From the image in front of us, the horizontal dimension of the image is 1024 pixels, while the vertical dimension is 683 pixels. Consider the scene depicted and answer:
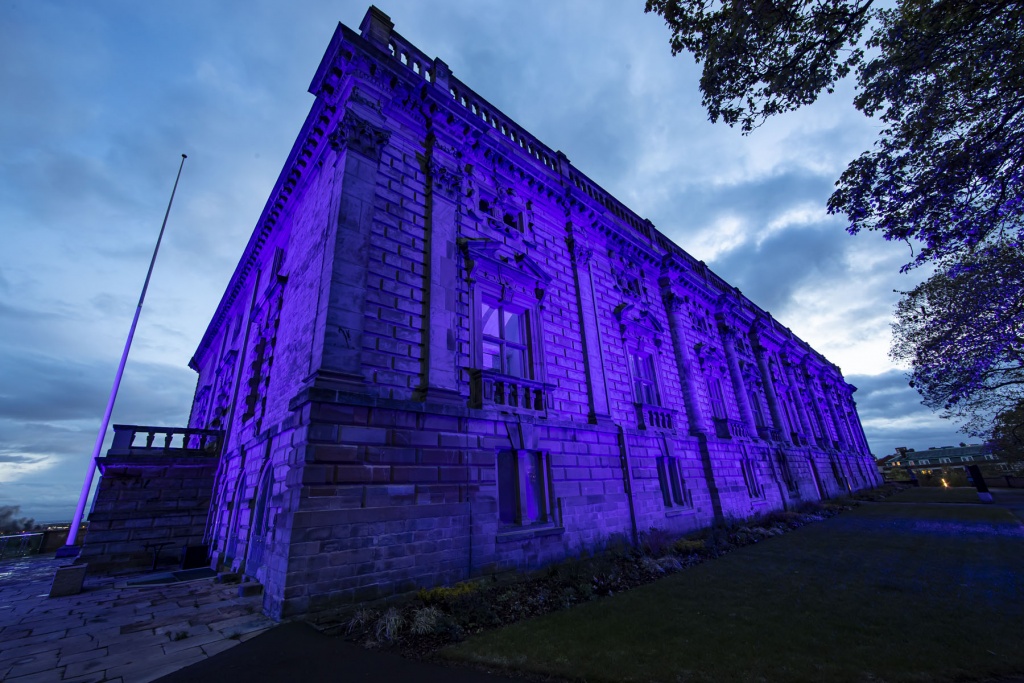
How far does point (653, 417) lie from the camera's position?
15086 millimetres

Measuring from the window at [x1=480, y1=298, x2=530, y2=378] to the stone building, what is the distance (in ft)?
0.22

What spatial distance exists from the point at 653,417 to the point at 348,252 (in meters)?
12.3

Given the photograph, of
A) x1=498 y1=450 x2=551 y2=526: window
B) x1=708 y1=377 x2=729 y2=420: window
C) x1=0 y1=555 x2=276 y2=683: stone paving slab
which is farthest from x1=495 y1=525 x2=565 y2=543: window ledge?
x1=708 y1=377 x2=729 y2=420: window

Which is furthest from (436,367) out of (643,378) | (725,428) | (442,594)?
(725,428)

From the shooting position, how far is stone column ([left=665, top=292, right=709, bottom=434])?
57.1 feet

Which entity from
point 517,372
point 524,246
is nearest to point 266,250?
point 524,246

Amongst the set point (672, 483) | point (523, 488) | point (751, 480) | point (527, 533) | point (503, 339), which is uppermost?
point (503, 339)

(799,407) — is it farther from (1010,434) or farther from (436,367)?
(436,367)

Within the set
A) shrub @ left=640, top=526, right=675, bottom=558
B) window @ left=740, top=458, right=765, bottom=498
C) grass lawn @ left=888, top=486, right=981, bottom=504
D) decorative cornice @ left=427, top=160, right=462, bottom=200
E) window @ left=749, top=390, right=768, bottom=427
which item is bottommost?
grass lawn @ left=888, top=486, right=981, bottom=504

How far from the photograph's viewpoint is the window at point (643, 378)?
15.6 meters

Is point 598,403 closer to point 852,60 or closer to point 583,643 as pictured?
point 583,643

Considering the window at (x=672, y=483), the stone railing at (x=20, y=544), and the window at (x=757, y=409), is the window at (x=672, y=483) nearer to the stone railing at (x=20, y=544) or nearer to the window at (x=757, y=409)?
the window at (x=757, y=409)

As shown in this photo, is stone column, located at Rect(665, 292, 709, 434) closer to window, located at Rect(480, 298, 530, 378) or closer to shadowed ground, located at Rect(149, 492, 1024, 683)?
shadowed ground, located at Rect(149, 492, 1024, 683)

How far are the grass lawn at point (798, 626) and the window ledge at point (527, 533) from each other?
228cm
